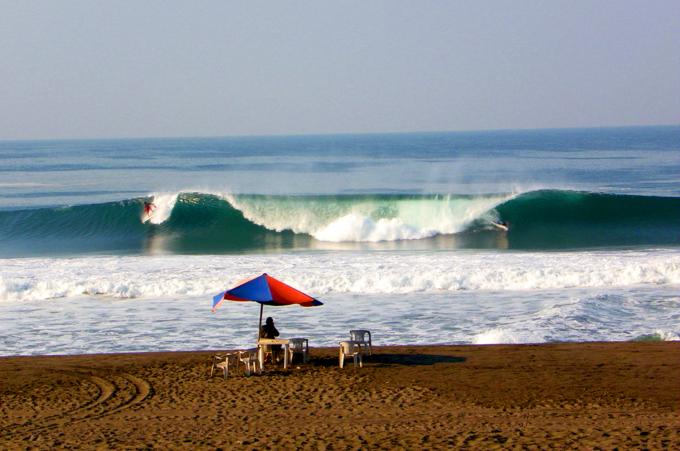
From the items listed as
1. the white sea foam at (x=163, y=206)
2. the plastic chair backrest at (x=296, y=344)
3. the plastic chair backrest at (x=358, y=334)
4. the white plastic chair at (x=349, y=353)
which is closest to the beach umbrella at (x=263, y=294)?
the plastic chair backrest at (x=296, y=344)

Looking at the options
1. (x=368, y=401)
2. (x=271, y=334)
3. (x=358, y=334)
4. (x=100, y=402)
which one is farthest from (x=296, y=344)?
(x=100, y=402)

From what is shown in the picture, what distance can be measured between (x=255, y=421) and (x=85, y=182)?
43820 millimetres

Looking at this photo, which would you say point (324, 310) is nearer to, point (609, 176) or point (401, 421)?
point (401, 421)

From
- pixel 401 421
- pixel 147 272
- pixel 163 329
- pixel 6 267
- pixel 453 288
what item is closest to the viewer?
pixel 401 421

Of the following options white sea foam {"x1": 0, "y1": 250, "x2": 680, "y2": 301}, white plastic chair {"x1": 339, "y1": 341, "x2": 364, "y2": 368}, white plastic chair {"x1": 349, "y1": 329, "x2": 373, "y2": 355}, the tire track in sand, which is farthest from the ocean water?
the tire track in sand

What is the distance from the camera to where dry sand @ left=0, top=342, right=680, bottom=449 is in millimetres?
7805

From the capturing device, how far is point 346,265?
20.2 metres

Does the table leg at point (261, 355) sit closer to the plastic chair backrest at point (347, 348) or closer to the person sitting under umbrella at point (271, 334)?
the person sitting under umbrella at point (271, 334)

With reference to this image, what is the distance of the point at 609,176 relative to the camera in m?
50.8

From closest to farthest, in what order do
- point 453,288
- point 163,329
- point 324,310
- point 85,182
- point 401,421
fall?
point 401,421
point 163,329
point 324,310
point 453,288
point 85,182

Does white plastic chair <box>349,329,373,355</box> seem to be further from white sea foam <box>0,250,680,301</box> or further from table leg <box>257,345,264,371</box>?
white sea foam <box>0,250,680,301</box>

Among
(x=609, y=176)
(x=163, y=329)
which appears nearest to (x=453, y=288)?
(x=163, y=329)

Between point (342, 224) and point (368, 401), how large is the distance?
19.7 meters

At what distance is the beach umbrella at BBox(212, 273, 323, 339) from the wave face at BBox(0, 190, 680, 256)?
14536 mm
